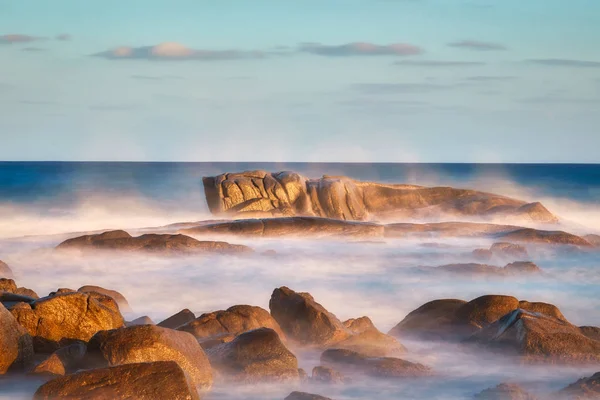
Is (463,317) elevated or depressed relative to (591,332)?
elevated

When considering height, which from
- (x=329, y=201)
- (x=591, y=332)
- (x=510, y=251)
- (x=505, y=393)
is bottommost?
(x=510, y=251)

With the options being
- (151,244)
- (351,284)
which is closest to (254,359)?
(351,284)

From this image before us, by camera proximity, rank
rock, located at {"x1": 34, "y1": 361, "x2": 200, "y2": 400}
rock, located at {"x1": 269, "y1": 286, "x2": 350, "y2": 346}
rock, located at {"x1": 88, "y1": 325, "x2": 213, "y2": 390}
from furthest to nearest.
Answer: rock, located at {"x1": 269, "y1": 286, "x2": 350, "y2": 346} → rock, located at {"x1": 88, "y1": 325, "x2": 213, "y2": 390} → rock, located at {"x1": 34, "y1": 361, "x2": 200, "y2": 400}

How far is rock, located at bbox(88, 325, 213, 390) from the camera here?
8.81 meters

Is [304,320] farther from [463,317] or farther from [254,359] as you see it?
[254,359]

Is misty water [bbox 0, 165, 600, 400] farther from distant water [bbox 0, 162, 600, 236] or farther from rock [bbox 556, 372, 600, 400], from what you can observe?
distant water [bbox 0, 162, 600, 236]

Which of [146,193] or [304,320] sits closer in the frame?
[304,320]

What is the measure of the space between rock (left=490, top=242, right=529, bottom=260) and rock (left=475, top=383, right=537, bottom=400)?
14503mm

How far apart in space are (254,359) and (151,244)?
1294 cm

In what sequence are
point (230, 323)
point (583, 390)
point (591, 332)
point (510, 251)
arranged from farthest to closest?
1. point (510, 251)
2. point (591, 332)
3. point (230, 323)
4. point (583, 390)

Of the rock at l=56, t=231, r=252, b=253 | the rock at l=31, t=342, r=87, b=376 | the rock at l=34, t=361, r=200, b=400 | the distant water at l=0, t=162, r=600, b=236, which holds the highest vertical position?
the rock at l=34, t=361, r=200, b=400

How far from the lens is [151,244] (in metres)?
22.3

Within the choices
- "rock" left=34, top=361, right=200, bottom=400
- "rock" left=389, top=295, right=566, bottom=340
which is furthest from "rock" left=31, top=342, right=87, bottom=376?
"rock" left=389, top=295, right=566, bottom=340

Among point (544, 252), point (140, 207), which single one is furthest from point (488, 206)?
point (140, 207)
